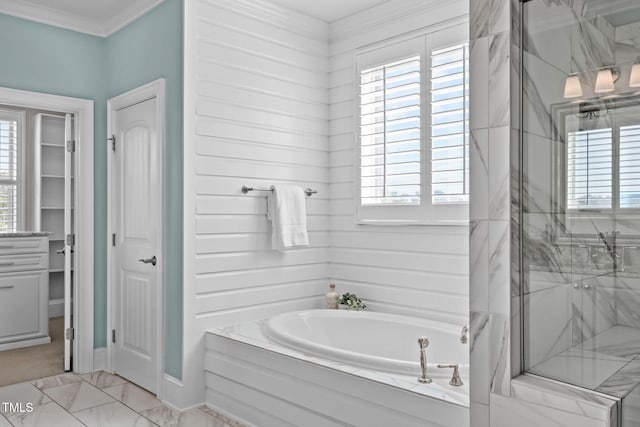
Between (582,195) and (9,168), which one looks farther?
(9,168)

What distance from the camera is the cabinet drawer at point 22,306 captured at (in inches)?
179

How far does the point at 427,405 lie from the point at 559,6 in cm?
154

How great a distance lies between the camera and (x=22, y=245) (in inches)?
185

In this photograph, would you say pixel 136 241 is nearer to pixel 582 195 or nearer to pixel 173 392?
pixel 173 392

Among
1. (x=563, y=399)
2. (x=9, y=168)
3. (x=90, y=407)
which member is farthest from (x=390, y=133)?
(x=9, y=168)

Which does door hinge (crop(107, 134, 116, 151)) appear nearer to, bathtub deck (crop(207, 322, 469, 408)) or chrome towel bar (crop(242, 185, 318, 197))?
chrome towel bar (crop(242, 185, 318, 197))

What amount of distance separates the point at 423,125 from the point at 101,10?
7.92 feet

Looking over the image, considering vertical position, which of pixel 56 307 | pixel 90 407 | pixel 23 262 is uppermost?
pixel 23 262

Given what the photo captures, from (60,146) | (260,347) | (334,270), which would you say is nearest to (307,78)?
(334,270)

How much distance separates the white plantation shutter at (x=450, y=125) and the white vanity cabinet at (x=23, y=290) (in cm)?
374

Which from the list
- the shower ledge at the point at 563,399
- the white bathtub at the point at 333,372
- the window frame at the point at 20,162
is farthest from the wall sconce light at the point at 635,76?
the window frame at the point at 20,162

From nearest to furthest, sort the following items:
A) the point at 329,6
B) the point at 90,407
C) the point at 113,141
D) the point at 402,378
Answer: the point at 402,378 < the point at 90,407 < the point at 329,6 < the point at 113,141

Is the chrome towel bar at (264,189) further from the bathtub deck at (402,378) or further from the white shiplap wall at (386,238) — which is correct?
the bathtub deck at (402,378)

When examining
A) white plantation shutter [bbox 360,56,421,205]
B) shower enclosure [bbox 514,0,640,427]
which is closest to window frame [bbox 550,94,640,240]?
shower enclosure [bbox 514,0,640,427]
